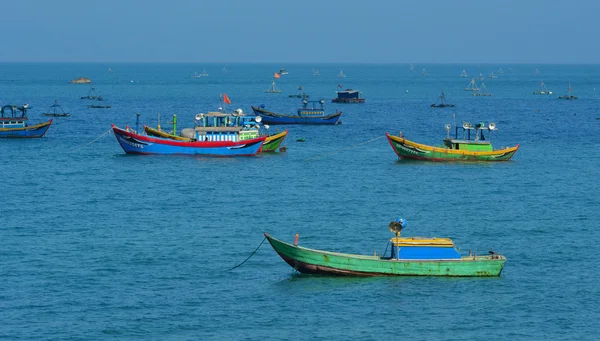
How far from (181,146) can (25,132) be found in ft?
107

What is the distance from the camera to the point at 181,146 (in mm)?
113562

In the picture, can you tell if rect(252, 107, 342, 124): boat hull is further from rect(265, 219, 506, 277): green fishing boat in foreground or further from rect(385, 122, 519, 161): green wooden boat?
rect(265, 219, 506, 277): green fishing boat in foreground

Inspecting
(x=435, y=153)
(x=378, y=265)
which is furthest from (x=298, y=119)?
(x=378, y=265)

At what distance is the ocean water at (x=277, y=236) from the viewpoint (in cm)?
4947

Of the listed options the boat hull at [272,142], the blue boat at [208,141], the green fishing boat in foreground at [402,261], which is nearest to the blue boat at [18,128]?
the blue boat at [208,141]

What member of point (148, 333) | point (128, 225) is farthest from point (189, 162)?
point (148, 333)

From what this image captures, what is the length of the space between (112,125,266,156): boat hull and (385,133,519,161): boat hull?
55.4 feet

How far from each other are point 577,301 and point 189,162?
64.1 meters

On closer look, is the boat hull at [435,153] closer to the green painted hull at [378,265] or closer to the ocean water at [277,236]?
the ocean water at [277,236]

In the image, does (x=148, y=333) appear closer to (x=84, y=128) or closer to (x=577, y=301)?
(x=577, y=301)

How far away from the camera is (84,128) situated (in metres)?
158

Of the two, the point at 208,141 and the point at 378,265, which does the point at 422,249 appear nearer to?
the point at 378,265

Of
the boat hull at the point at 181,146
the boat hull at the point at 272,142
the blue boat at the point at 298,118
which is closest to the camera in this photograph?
the boat hull at the point at 181,146

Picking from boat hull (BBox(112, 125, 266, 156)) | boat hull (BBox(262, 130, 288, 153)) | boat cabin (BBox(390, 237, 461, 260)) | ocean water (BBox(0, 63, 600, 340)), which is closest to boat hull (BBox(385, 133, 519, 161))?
ocean water (BBox(0, 63, 600, 340))
